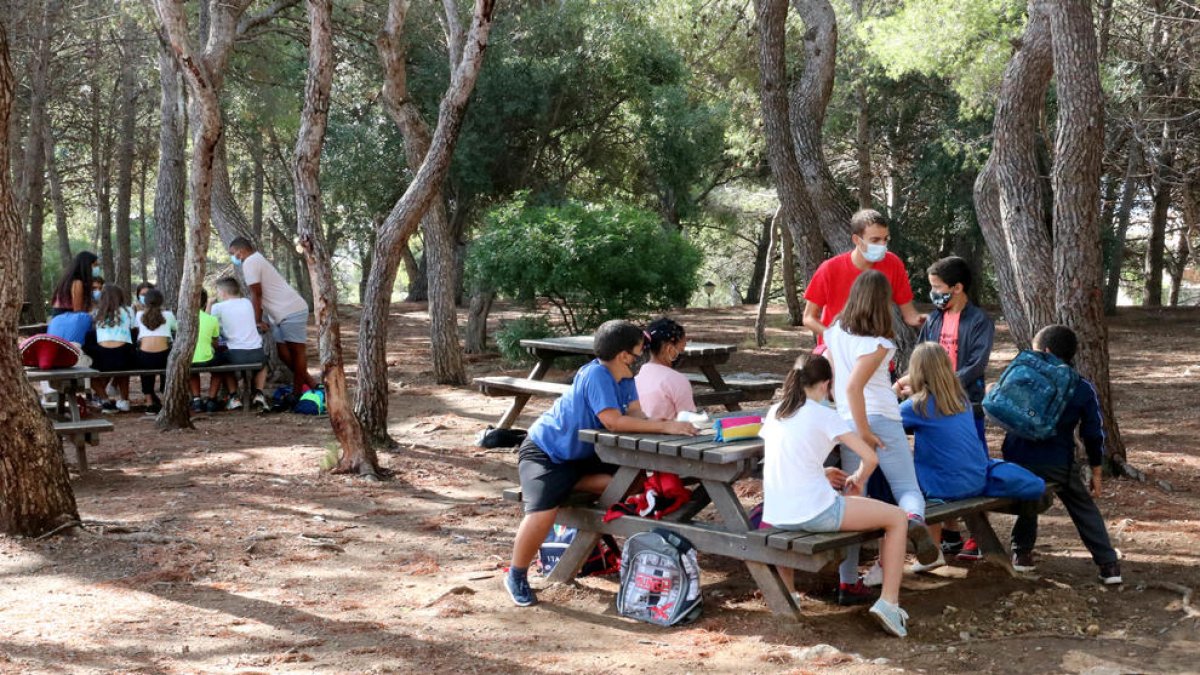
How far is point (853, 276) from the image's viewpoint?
700 centimetres

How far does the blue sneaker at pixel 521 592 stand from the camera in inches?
226

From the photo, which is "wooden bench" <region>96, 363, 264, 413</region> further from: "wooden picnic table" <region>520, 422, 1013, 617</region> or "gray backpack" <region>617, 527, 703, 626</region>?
"gray backpack" <region>617, 527, 703, 626</region>

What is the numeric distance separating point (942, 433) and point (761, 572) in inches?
47.9

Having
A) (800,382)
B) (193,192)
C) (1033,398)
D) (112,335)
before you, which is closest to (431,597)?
(800,382)

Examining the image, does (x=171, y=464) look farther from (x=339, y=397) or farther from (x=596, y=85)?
(x=596, y=85)

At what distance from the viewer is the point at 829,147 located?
28.2 meters

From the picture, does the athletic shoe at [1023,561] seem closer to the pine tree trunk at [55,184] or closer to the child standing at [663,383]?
the child standing at [663,383]

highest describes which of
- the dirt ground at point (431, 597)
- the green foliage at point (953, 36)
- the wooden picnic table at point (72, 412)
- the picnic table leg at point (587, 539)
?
the green foliage at point (953, 36)

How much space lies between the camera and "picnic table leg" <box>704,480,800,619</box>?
534 cm


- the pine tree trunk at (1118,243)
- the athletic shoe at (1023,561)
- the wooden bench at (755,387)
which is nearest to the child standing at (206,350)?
the wooden bench at (755,387)

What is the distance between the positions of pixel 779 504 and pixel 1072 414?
1.86m

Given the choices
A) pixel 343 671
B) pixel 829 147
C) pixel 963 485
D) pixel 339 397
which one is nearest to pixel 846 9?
pixel 829 147

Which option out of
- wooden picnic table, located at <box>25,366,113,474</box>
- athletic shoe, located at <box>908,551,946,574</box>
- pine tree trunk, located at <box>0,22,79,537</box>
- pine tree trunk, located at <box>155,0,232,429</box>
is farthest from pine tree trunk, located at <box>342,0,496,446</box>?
athletic shoe, located at <box>908,551,946,574</box>

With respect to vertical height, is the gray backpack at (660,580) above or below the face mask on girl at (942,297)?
below
